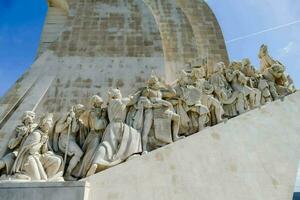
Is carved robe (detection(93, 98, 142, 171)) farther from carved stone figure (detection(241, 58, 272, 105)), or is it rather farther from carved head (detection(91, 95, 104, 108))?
carved stone figure (detection(241, 58, 272, 105))

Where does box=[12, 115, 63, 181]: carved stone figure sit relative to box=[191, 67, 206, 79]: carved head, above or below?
below

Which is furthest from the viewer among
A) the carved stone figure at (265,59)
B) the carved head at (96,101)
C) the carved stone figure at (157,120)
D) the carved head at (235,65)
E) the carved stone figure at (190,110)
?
the carved stone figure at (265,59)

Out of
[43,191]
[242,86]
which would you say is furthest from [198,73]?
[43,191]

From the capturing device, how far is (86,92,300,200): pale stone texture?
5039 mm

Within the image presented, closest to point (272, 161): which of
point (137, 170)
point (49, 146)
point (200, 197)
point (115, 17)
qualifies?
point (200, 197)

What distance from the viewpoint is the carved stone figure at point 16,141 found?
17.2 feet

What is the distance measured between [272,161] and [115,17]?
5.53 meters

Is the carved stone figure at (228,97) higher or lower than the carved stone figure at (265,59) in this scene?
lower

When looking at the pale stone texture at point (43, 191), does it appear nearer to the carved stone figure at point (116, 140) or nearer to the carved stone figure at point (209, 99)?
the carved stone figure at point (116, 140)

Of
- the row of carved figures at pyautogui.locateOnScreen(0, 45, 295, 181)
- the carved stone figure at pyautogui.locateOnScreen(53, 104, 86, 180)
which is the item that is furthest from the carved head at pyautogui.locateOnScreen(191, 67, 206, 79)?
the carved stone figure at pyautogui.locateOnScreen(53, 104, 86, 180)

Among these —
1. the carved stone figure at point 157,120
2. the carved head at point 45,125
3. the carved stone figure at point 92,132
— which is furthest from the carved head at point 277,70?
the carved head at point 45,125

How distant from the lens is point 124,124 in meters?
5.80

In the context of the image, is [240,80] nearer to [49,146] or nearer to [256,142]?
[256,142]

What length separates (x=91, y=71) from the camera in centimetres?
819
